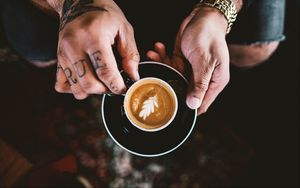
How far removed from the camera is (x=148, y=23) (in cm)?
170

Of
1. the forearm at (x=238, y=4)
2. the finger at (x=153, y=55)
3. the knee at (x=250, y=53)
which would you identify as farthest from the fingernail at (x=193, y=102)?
the knee at (x=250, y=53)

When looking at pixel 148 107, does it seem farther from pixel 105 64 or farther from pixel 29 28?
pixel 29 28

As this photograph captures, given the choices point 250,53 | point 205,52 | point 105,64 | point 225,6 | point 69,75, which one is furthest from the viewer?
point 250,53

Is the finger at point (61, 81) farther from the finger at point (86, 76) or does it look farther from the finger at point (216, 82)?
the finger at point (216, 82)

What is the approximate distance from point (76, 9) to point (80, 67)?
A: 0.82ft

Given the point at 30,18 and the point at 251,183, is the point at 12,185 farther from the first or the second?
the point at 251,183

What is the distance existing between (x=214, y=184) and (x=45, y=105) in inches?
49.5

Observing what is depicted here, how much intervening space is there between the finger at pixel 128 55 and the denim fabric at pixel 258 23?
643 millimetres

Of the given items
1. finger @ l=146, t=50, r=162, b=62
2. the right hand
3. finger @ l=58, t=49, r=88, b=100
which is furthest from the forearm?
finger @ l=58, t=49, r=88, b=100

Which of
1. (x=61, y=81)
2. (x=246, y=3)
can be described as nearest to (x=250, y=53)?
(x=246, y=3)

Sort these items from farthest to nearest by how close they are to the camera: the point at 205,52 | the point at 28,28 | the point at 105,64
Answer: the point at 28,28, the point at 205,52, the point at 105,64

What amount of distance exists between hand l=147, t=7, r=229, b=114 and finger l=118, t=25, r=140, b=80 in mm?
251

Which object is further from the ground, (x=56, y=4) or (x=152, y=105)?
(x=56, y=4)

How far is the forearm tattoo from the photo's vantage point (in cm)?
125
